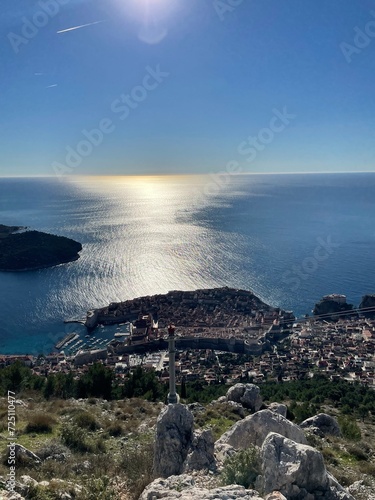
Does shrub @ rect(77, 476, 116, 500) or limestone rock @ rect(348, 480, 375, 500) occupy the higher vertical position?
shrub @ rect(77, 476, 116, 500)

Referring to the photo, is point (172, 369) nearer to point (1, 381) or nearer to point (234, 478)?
point (234, 478)

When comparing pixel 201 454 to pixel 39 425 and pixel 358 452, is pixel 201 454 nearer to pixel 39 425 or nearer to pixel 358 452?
pixel 39 425

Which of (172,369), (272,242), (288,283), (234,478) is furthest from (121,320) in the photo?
(272,242)

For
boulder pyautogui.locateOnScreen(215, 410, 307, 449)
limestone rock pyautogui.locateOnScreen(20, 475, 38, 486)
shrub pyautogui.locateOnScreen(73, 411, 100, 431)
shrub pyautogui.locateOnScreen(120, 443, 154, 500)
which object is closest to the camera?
limestone rock pyautogui.locateOnScreen(20, 475, 38, 486)

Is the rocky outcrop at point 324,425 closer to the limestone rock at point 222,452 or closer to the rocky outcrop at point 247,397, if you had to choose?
the rocky outcrop at point 247,397

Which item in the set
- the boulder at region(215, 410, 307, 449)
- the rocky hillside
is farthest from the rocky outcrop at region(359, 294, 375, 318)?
the boulder at region(215, 410, 307, 449)

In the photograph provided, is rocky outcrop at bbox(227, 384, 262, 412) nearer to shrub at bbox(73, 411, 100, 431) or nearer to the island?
shrub at bbox(73, 411, 100, 431)

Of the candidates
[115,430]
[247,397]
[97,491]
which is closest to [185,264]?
[247,397]
